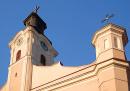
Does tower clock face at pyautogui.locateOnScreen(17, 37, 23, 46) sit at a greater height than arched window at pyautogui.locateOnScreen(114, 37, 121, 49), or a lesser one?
greater

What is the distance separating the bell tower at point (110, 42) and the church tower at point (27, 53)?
23.6ft

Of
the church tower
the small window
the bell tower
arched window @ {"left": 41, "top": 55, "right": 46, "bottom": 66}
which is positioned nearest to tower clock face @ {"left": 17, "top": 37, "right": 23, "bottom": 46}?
the church tower

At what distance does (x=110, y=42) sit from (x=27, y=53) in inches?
364

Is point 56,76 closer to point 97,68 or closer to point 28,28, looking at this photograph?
point 97,68

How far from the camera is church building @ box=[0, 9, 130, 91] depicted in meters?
22.5

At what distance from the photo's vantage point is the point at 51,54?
33.1 metres

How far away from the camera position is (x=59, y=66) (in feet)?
88.3

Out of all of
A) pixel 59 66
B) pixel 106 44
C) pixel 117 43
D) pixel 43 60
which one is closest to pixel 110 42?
pixel 106 44

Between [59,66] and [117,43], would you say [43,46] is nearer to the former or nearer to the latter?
[59,66]

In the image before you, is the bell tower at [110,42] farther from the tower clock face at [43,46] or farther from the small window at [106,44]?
the tower clock face at [43,46]

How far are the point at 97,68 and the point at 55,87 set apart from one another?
404 cm

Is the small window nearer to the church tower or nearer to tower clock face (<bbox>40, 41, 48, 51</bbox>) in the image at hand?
the church tower

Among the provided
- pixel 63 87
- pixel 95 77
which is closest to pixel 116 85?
pixel 95 77

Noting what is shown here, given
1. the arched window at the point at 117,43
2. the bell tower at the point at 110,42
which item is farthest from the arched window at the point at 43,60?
the arched window at the point at 117,43
